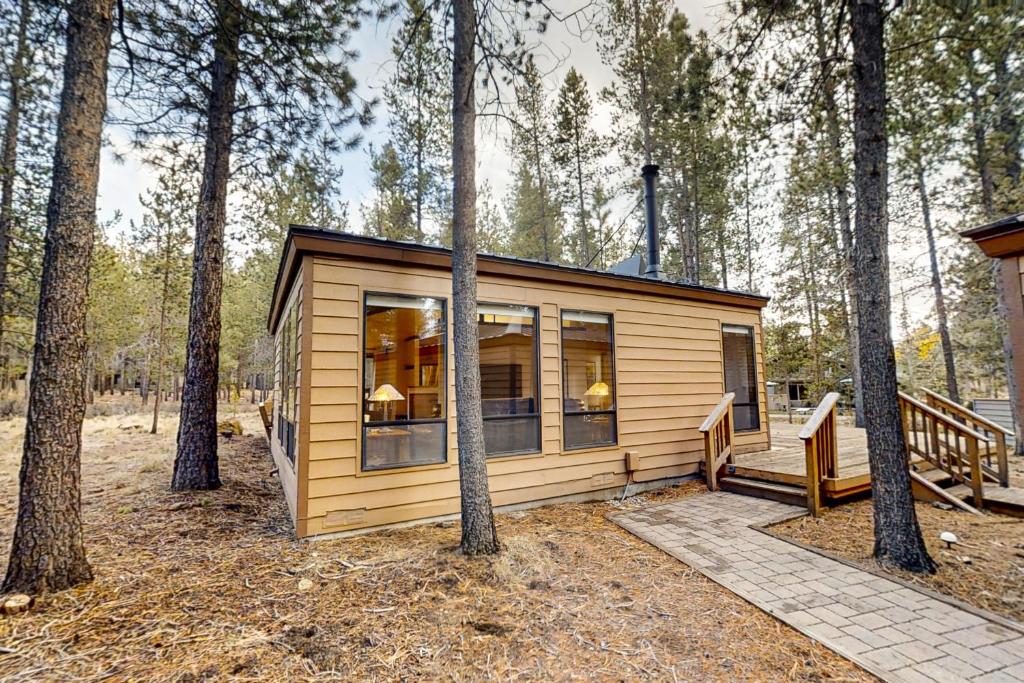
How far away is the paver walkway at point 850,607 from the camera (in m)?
2.21

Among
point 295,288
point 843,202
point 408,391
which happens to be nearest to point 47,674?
point 408,391

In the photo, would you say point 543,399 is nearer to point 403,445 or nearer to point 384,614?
point 403,445

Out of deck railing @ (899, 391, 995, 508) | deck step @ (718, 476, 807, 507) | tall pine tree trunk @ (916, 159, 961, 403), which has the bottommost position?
deck step @ (718, 476, 807, 507)

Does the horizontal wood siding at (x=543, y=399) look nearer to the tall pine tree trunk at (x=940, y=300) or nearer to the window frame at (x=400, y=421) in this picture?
the window frame at (x=400, y=421)

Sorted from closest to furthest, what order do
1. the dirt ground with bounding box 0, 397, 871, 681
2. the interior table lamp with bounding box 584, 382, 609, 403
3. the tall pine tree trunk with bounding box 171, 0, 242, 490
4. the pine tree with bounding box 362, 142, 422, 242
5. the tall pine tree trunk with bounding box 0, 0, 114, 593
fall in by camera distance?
the dirt ground with bounding box 0, 397, 871, 681
the tall pine tree trunk with bounding box 0, 0, 114, 593
the tall pine tree trunk with bounding box 171, 0, 242, 490
the interior table lamp with bounding box 584, 382, 609, 403
the pine tree with bounding box 362, 142, 422, 242

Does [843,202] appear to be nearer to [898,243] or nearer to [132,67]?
[898,243]

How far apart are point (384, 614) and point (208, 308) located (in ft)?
14.8

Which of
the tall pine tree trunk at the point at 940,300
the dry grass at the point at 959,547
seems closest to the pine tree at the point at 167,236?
Result: the dry grass at the point at 959,547

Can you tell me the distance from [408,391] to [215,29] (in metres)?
4.20

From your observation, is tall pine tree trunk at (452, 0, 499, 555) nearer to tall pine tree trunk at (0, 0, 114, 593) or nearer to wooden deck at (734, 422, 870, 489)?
tall pine tree trunk at (0, 0, 114, 593)

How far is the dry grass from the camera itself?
116 inches

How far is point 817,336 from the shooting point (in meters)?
15.2

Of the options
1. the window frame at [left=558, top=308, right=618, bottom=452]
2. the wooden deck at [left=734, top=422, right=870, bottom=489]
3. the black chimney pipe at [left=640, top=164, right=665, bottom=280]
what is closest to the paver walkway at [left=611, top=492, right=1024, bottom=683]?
the wooden deck at [left=734, top=422, right=870, bottom=489]

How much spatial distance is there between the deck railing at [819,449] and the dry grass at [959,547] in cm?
26
